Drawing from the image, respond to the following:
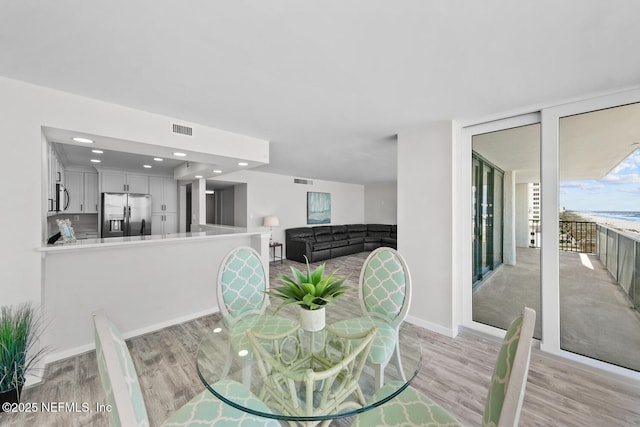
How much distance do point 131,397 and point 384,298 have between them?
168 cm

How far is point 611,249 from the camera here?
2.30 meters

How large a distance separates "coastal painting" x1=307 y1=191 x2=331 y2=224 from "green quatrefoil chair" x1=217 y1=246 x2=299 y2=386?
5595 millimetres

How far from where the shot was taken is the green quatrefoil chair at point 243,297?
1.80m

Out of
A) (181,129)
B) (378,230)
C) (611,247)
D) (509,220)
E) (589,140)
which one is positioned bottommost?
(378,230)

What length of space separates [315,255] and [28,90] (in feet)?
18.3

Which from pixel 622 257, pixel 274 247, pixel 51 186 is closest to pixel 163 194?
pixel 274 247

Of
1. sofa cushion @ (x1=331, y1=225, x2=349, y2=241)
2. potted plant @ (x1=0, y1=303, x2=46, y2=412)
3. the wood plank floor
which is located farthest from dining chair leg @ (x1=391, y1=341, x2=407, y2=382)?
sofa cushion @ (x1=331, y1=225, x2=349, y2=241)

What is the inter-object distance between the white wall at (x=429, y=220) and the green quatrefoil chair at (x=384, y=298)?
1.00 meters

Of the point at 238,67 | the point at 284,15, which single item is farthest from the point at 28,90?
the point at 284,15

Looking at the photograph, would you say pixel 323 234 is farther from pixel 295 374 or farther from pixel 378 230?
pixel 295 374

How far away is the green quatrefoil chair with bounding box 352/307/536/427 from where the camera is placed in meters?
0.75

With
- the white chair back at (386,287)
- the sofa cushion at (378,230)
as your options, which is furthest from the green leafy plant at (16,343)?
the sofa cushion at (378,230)

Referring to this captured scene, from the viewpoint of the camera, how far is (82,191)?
554cm

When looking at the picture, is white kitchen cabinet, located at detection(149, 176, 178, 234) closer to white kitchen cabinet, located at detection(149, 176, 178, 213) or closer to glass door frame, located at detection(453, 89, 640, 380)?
Result: white kitchen cabinet, located at detection(149, 176, 178, 213)
